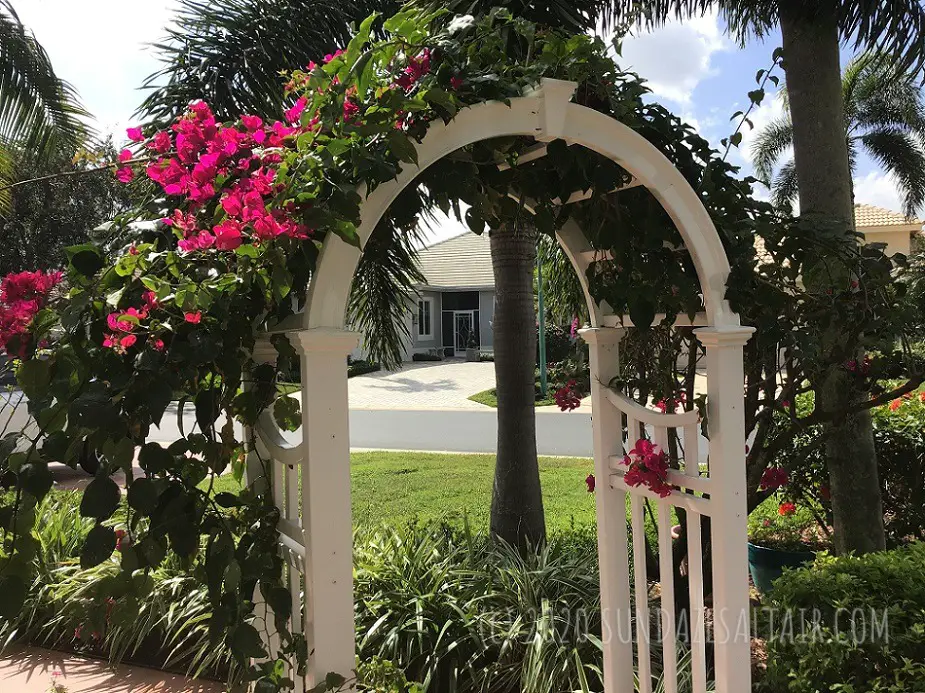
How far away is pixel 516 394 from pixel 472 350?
2163cm

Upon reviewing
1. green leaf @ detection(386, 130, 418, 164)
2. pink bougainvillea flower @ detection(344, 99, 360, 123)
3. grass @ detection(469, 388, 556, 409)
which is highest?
pink bougainvillea flower @ detection(344, 99, 360, 123)

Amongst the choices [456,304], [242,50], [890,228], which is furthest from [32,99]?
[890,228]

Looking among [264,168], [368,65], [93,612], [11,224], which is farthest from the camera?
[11,224]

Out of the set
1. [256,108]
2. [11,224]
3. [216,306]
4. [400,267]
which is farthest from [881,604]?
[11,224]

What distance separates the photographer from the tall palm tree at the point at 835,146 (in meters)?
3.63

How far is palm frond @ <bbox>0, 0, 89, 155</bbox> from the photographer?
6422mm

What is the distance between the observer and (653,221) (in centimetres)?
228

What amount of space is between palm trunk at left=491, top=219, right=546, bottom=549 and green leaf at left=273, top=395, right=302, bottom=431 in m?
2.45

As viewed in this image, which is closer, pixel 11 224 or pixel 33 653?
pixel 33 653

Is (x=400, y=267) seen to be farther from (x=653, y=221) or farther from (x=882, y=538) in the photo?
(x=882, y=538)

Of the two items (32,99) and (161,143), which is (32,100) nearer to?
(32,99)

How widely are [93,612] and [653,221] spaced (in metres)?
1.90

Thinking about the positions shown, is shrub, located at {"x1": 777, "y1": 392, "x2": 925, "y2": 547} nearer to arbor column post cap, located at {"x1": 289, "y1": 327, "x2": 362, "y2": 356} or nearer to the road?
arbor column post cap, located at {"x1": 289, "y1": 327, "x2": 362, "y2": 356}

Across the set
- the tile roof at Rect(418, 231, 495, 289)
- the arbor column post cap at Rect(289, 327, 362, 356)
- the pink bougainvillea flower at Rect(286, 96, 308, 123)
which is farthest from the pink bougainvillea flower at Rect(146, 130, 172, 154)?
the tile roof at Rect(418, 231, 495, 289)
